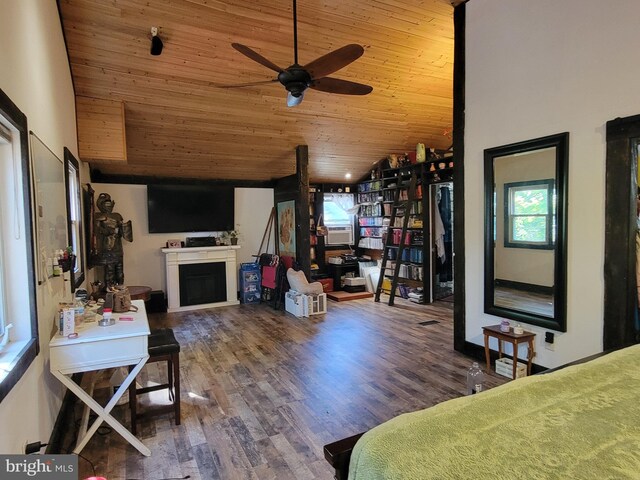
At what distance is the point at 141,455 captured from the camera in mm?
2285

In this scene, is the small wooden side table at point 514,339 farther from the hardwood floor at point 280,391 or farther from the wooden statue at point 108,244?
the wooden statue at point 108,244

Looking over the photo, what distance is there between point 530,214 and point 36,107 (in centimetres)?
382

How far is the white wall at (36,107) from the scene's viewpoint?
1.68 meters

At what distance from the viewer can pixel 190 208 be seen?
6.48 m

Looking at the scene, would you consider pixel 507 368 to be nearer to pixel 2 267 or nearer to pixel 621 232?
pixel 621 232

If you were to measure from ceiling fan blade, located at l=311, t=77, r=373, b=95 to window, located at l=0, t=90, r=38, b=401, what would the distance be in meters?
2.04

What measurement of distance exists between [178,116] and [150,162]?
52.2 inches

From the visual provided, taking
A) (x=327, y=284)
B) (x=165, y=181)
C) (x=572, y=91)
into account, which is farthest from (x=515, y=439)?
(x=165, y=181)

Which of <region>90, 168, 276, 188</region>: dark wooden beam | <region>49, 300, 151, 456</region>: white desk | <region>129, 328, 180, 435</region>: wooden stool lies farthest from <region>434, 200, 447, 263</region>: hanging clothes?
<region>49, 300, 151, 456</region>: white desk

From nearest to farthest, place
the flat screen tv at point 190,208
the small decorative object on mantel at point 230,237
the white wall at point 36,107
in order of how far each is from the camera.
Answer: the white wall at point 36,107, the flat screen tv at point 190,208, the small decorative object on mantel at point 230,237

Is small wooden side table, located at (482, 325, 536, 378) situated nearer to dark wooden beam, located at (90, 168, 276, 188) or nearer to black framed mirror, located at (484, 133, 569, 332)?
black framed mirror, located at (484, 133, 569, 332)

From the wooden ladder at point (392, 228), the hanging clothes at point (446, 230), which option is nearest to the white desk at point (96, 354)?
the wooden ladder at point (392, 228)

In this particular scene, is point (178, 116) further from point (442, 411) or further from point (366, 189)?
point (442, 411)

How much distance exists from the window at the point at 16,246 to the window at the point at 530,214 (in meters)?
3.61
